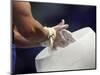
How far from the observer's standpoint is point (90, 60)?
2.26 meters

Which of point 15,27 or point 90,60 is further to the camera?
point 90,60

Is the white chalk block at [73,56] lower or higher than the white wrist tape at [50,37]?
lower

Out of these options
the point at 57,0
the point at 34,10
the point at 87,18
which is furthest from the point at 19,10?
the point at 87,18

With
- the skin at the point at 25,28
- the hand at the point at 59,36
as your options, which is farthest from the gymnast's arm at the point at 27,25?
the hand at the point at 59,36

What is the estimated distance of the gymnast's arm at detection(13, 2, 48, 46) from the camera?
1998 millimetres

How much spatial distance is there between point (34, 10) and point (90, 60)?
2.84 ft

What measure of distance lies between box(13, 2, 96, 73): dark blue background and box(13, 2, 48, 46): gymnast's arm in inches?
2.4

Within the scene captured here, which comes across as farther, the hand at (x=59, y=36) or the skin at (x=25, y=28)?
the hand at (x=59, y=36)

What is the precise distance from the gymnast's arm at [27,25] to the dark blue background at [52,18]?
0.06m

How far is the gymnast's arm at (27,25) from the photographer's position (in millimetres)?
1998

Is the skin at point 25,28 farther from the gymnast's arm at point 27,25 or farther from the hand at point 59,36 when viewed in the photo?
the hand at point 59,36

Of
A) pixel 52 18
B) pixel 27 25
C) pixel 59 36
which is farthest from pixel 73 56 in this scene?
pixel 27 25

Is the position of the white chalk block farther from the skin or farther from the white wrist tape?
the skin
